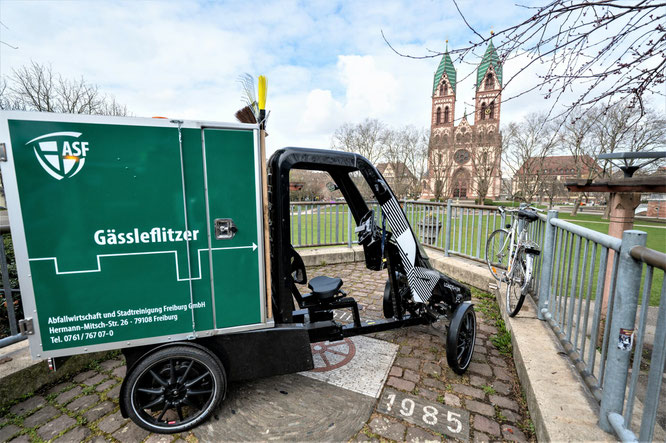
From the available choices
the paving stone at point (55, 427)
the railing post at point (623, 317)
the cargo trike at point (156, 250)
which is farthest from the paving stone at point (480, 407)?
the paving stone at point (55, 427)

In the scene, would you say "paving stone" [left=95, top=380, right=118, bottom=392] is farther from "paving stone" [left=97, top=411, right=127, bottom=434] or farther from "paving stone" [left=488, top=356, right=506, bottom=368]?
"paving stone" [left=488, top=356, right=506, bottom=368]

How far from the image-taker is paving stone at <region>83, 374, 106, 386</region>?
2.90m

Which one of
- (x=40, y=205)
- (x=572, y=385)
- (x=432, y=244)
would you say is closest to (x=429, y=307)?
(x=572, y=385)

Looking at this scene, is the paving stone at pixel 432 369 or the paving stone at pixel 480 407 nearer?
the paving stone at pixel 480 407

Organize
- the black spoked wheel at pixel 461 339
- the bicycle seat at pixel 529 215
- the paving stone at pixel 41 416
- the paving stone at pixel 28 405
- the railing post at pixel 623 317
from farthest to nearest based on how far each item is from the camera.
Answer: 1. the bicycle seat at pixel 529 215
2. the black spoked wheel at pixel 461 339
3. the paving stone at pixel 28 405
4. the paving stone at pixel 41 416
5. the railing post at pixel 623 317

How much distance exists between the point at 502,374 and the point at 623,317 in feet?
5.70

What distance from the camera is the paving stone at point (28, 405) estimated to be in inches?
99.3

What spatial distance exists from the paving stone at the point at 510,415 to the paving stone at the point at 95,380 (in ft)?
12.3

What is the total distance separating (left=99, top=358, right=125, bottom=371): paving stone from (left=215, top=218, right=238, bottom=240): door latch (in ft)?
7.42

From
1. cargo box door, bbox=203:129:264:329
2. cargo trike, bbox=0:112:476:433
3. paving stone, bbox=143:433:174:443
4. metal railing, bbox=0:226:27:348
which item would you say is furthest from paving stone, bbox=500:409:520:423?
metal railing, bbox=0:226:27:348

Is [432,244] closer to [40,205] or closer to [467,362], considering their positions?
[467,362]

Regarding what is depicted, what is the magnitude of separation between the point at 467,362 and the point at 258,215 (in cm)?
263

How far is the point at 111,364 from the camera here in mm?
3223

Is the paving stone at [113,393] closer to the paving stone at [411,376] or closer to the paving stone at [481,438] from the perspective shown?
the paving stone at [411,376]
